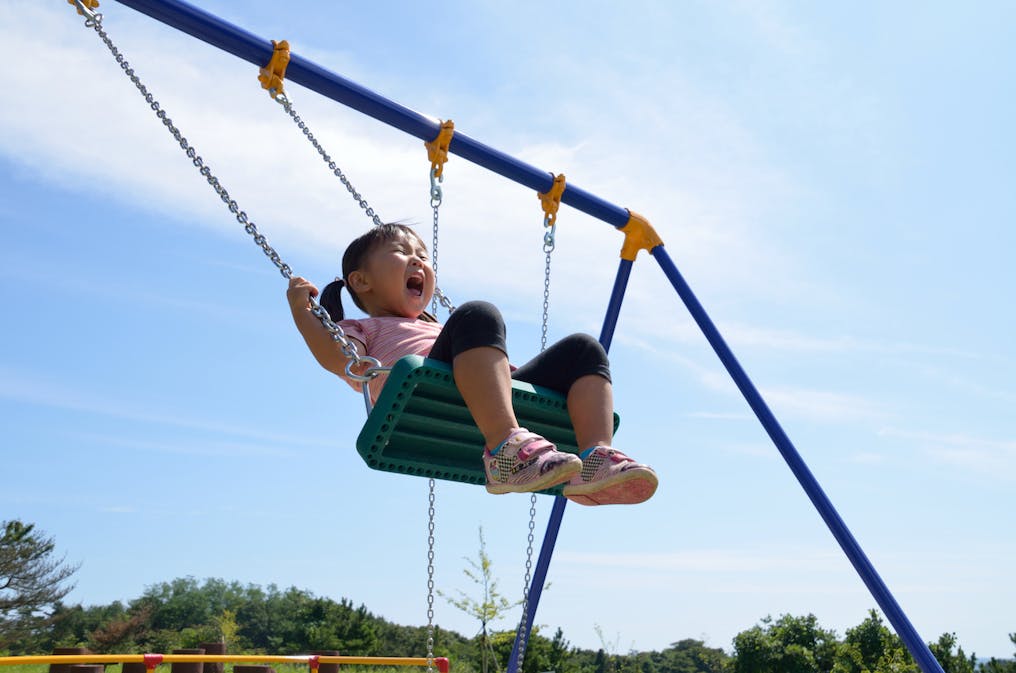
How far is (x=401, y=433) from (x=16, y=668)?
412 inches

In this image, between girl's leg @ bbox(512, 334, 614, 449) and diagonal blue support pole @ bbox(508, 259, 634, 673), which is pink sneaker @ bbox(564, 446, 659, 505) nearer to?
girl's leg @ bbox(512, 334, 614, 449)

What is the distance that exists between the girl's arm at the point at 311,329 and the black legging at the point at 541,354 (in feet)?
1.36

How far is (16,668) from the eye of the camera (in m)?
11.0

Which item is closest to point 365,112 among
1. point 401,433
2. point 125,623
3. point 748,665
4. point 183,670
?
point 401,433

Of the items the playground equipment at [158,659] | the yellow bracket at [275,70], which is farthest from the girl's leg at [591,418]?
the playground equipment at [158,659]

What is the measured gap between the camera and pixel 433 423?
3047mm

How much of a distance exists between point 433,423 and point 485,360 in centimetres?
37

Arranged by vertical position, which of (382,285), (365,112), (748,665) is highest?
(365,112)

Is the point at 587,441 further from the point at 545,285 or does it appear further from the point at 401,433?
the point at 545,285

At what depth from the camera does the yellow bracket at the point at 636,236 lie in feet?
16.4

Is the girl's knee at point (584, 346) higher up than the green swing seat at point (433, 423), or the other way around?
the girl's knee at point (584, 346)

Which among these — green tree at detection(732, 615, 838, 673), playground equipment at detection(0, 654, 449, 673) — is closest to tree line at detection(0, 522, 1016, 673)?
green tree at detection(732, 615, 838, 673)

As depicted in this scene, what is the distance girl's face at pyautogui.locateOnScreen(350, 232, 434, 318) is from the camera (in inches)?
139

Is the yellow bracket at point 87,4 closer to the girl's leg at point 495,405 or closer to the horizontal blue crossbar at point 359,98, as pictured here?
the horizontal blue crossbar at point 359,98
